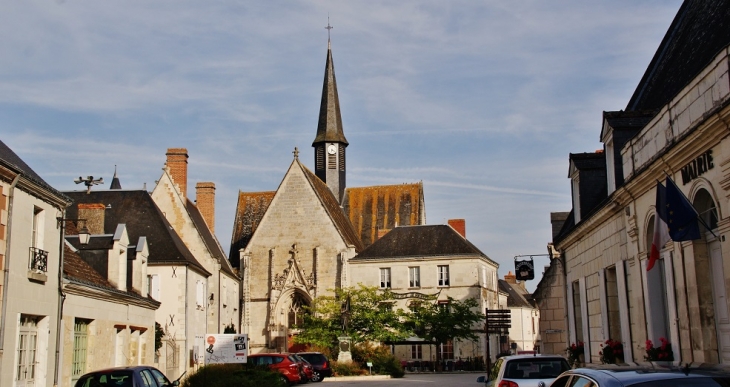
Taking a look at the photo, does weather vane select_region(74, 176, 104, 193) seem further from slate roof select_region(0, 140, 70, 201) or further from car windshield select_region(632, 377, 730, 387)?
car windshield select_region(632, 377, 730, 387)

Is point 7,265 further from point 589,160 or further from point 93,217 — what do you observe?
point 589,160

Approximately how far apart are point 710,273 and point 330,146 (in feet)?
134

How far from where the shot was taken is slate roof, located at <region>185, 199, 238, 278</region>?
37713mm

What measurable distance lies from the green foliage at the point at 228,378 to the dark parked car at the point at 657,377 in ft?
40.7

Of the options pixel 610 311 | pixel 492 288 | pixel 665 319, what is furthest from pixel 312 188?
pixel 665 319

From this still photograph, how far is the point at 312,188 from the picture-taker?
4603 centimetres

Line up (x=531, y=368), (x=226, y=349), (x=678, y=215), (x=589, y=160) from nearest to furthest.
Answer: (x=678, y=215)
(x=531, y=368)
(x=589, y=160)
(x=226, y=349)

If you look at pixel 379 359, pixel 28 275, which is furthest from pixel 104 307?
pixel 379 359

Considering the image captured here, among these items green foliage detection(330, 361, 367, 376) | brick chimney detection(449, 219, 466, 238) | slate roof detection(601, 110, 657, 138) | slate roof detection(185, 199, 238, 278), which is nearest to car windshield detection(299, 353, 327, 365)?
green foliage detection(330, 361, 367, 376)

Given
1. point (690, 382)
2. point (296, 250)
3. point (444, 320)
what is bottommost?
point (690, 382)

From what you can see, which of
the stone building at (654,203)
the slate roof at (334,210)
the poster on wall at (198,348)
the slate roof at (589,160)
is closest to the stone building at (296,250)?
the slate roof at (334,210)

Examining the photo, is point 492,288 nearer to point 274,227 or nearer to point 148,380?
point 274,227

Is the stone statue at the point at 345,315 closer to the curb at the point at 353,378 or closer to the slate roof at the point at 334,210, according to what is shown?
the slate roof at the point at 334,210

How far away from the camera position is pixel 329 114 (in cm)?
5200
